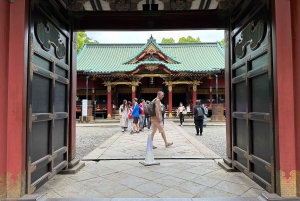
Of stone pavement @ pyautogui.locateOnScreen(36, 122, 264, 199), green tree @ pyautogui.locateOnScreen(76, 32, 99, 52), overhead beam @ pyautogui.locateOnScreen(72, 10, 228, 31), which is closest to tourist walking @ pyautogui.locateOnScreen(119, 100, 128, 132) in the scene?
stone pavement @ pyautogui.locateOnScreen(36, 122, 264, 199)

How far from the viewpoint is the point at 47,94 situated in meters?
3.06

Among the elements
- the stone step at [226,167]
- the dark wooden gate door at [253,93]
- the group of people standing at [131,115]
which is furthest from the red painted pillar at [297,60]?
the group of people standing at [131,115]

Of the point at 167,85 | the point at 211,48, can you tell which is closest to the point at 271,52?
the point at 167,85

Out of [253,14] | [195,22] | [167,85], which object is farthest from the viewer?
[167,85]

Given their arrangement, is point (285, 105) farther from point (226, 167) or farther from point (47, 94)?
point (47, 94)

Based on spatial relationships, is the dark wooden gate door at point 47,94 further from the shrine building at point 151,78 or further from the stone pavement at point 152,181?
the shrine building at point 151,78

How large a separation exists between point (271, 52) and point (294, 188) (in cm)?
161

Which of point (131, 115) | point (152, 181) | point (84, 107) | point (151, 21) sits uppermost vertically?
point (151, 21)

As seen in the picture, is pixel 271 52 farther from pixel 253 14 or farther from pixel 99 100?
pixel 99 100

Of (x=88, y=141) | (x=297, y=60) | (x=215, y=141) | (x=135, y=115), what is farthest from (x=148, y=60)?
(x=297, y=60)

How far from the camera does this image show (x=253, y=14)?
3023mm

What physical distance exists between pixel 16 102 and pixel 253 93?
125 inches

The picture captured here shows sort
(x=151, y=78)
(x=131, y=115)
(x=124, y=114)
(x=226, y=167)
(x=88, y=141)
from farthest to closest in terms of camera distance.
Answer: (x=151, y=78), (x=124, y=114), (x=131, y=115), (x=88, y=141), (x=226, y=167)

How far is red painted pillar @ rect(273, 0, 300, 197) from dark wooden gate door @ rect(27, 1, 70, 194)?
2945 millimetres
